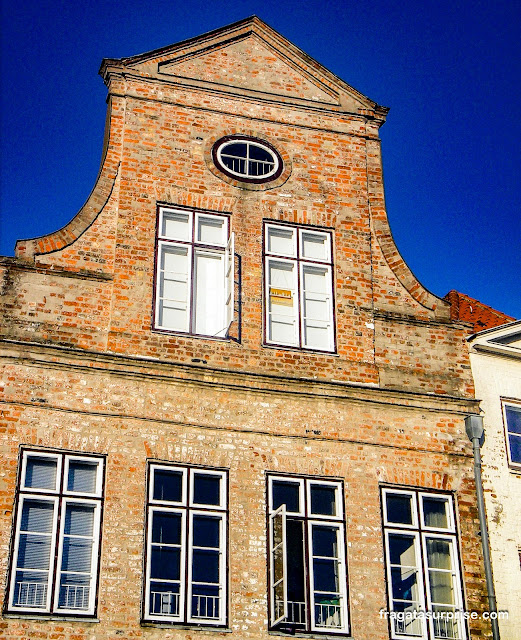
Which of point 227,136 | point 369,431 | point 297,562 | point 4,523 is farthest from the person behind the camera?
point 227,136

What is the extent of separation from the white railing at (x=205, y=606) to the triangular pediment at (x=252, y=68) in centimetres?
858

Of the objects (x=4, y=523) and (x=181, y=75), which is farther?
(x=181, y=75)

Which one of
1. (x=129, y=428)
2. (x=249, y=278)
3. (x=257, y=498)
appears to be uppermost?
(x=249, y=278)

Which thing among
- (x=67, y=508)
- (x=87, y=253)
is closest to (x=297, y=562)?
(x=67, y=508)

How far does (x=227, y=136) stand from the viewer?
16.5 metres

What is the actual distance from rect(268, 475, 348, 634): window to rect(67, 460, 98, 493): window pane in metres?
2.50

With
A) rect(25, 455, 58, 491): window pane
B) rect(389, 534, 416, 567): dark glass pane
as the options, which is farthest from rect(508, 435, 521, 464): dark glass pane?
rect(25, 455, 58, 491): window pane

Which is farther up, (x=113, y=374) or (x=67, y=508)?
(x=113, y=374)

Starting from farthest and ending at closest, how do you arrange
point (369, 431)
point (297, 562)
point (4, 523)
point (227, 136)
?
point (227, 136)
point (369, 431)
point (297, 562)
point (4, 523)

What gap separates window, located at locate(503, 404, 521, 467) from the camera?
51.0 ft

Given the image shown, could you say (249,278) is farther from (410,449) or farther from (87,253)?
(410,449)

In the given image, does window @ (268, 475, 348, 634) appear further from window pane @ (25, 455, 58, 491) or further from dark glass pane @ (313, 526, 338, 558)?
window pane @ (25, 455, 58, 491)

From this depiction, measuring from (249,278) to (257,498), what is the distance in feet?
11.7

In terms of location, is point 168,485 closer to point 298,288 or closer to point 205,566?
point 205,566
